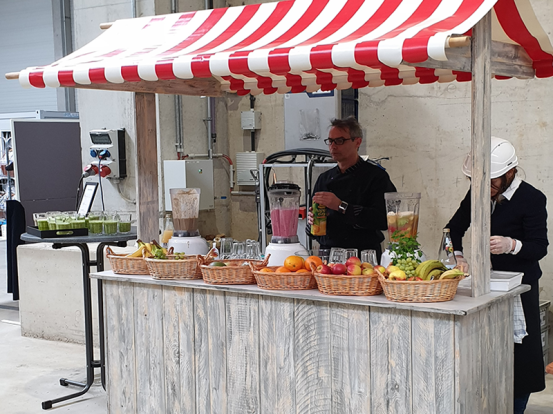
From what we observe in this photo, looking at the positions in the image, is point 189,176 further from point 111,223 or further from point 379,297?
point 379,297

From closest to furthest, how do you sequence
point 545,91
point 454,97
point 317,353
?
point 317,353 < point 545,91 < point 454,97

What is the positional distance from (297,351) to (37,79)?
198 centimetres

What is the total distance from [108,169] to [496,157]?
4666mm

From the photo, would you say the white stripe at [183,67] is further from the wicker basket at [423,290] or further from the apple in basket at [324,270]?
the wicker basket at [423,290]

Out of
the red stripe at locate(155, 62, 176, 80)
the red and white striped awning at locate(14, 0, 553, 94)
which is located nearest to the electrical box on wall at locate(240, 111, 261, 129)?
the red and white striped awning at locate(14, 0, 553, 94)

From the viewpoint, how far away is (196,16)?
4078 millimetres

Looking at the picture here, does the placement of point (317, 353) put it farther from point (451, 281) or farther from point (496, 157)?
point (496, 157)

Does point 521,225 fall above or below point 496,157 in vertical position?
below

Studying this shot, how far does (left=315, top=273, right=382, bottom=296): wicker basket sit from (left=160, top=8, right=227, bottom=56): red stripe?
1427 mm

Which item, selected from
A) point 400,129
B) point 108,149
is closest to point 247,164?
point 108,149

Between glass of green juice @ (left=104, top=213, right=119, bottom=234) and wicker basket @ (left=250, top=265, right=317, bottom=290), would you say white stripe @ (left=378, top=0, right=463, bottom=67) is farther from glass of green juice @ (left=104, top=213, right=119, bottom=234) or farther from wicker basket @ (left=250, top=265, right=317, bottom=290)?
glass of green juice @ (left=104, top=213, right=119, bottom=234)

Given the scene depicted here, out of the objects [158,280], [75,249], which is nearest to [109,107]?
[75,249]

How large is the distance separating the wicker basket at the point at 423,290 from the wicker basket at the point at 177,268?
3.67 ft

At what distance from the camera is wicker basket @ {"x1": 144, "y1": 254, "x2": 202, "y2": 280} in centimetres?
363
